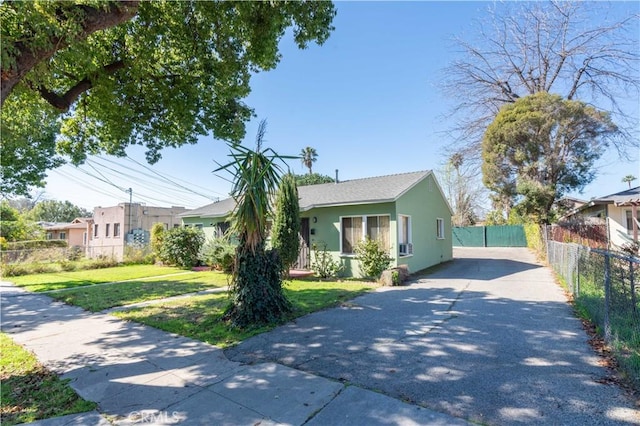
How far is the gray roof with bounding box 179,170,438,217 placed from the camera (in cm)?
1183

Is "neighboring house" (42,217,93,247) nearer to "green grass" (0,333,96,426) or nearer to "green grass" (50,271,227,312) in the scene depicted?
"green grass" (50,271,227,312)

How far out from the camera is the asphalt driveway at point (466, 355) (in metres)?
3.13

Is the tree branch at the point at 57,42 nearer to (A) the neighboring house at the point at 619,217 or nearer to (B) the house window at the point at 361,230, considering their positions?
(B) the house window at the point at 361,230

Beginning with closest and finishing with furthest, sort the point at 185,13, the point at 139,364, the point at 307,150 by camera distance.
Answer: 1. the point at 139,364
2. the point at 185,13
3. the point at 307,150

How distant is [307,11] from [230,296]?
19.3ft

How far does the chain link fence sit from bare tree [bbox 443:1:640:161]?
1536 centimetres

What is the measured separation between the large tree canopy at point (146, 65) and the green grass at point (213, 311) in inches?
171

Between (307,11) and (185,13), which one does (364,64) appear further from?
(185,13)

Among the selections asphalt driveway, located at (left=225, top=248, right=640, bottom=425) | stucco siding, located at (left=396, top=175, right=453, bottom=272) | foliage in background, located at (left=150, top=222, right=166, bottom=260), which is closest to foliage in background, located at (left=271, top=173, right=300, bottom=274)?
stucco siding, located at (left=396, top=175, right=453, bottom=272)

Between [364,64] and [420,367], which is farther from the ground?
[364,64]

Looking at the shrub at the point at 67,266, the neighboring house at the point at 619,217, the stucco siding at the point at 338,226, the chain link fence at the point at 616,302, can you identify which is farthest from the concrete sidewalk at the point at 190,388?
the neighboring house at the point at 619,217

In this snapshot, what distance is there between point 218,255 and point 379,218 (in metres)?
7.19

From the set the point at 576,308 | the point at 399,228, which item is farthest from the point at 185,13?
the point at 576,308

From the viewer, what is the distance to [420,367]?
4.05 m
